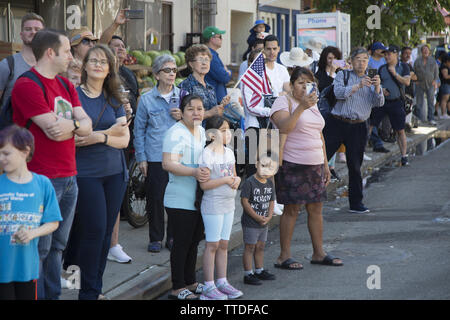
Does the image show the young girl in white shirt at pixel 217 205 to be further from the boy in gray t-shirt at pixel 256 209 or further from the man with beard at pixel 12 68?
the man with beard at pixel 12 68

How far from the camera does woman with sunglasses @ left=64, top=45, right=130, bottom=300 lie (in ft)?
18.4

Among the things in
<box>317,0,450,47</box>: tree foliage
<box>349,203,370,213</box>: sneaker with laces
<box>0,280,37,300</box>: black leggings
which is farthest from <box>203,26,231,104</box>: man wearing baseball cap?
<box>317,0,450,47</box>: tree foliage

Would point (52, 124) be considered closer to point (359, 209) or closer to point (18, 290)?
point (18, 290)

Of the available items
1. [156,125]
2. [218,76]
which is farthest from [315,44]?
[156,125]

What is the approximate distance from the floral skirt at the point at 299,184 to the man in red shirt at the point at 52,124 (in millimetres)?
2502

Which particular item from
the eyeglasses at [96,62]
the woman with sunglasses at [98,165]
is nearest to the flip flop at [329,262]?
the woman with sunglasses at [98,165]

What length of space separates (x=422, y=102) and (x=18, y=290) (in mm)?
17888

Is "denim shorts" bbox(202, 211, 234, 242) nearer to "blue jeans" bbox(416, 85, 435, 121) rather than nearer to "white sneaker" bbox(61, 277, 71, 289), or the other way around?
"white sneaker" bbox(61, 277, 71, 289)

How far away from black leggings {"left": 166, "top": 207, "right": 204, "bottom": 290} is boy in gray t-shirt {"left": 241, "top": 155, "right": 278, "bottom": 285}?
1.65 ft

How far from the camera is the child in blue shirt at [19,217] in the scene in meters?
4.57

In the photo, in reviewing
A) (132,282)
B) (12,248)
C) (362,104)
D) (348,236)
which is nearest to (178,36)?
(362,104)

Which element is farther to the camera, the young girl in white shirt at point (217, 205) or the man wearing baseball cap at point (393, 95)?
the man wearing baseball cap at point (393, 95)
